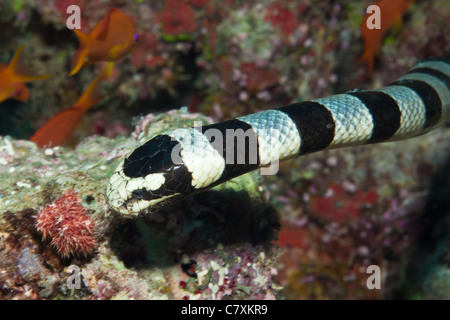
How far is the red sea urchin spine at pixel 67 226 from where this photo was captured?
2021 mm

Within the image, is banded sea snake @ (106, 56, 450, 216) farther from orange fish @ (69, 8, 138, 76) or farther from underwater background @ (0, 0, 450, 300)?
orange fish @ (69, 8, 138, 76)

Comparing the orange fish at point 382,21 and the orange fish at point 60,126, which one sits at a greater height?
the orange fish at point 382,21

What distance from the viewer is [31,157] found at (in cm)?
265

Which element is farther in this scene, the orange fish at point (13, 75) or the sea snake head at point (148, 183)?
the orange fish at point (13, 75)

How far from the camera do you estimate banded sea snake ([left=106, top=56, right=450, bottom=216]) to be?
6.30ft

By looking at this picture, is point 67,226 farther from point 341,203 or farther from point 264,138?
point 341,203

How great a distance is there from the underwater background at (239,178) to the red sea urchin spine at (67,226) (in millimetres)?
69

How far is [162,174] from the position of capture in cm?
191

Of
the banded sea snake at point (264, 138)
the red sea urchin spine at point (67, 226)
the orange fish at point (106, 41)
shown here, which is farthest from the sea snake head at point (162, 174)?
the orange fish at point (106, 41)

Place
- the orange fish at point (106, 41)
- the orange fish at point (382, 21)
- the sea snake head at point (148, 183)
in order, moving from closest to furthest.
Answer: the sea snake head at point (148, 183) < the orange fish at point (106, 41) < the orange fish at point (382, 21)

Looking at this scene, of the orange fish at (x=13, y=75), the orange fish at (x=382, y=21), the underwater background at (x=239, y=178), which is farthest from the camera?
the orange fish at (x=382, y=21)

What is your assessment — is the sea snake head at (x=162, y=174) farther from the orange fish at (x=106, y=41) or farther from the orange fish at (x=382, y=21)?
the orange fish at (x=382, y=21)

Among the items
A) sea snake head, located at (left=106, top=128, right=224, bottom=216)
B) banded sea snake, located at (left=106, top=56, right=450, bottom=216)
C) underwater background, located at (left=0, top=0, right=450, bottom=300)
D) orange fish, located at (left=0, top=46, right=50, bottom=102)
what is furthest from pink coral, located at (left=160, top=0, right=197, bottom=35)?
sea snake head, located at (left=106, top=128, right=224, bottom=216)

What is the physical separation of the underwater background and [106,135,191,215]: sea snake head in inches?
13.6
